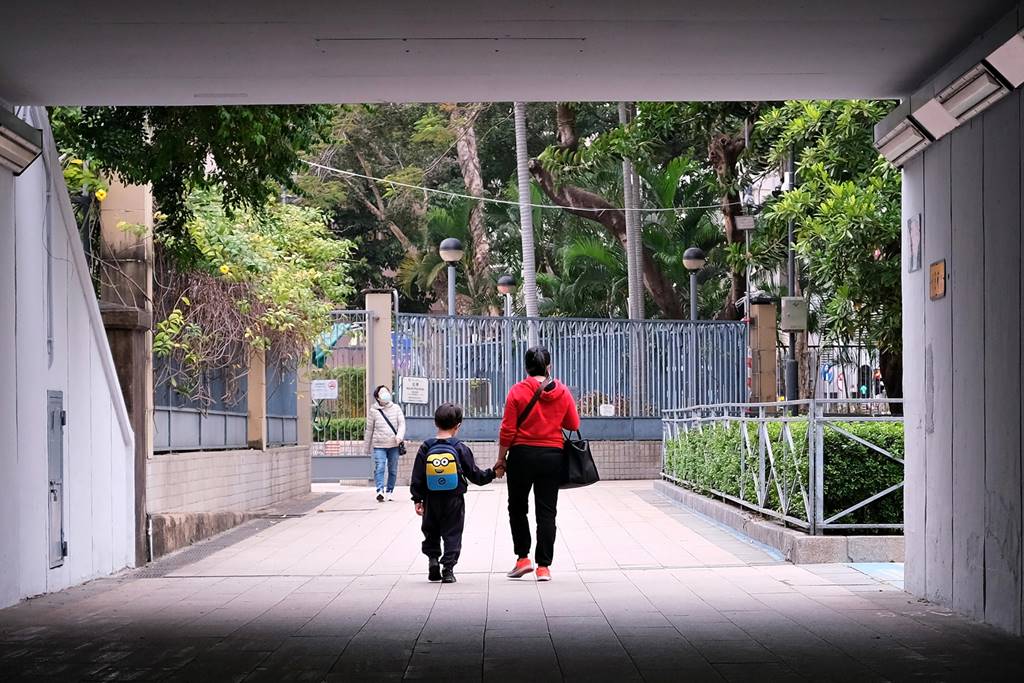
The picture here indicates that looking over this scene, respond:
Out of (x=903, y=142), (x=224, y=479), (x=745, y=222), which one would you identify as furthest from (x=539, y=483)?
(x=745, y=222)

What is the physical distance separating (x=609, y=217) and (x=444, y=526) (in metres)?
24.5

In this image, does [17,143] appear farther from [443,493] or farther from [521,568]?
[521,568]

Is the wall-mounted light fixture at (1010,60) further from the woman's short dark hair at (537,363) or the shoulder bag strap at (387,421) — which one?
the shoulder bag strap at (387,421)

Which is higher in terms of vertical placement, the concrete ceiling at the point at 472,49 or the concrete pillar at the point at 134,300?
the concrete ceiling at the point at 472,49

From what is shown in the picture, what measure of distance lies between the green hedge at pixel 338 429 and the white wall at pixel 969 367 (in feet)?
55.0

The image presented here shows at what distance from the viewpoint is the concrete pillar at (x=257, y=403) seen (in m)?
19.6

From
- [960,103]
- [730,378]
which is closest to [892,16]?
[960,103]

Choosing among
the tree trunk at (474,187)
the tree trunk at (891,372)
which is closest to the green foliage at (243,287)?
the tree trunk at (891,372)

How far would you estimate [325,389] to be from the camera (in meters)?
25.7

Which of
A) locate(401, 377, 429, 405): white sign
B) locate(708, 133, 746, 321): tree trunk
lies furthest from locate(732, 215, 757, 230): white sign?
locate(401, 377, 429, 405): white sign

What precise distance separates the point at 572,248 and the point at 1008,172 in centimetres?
2675

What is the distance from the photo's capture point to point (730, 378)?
1103 inches

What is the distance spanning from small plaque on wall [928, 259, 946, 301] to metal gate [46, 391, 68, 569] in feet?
19.7

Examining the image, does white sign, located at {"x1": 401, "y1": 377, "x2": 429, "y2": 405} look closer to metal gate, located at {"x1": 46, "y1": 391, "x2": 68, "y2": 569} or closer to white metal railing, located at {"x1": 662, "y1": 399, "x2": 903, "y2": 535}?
white metal railing, located at {"x1": 662, "y1": 399, "x2": 903, "y2": 535}
